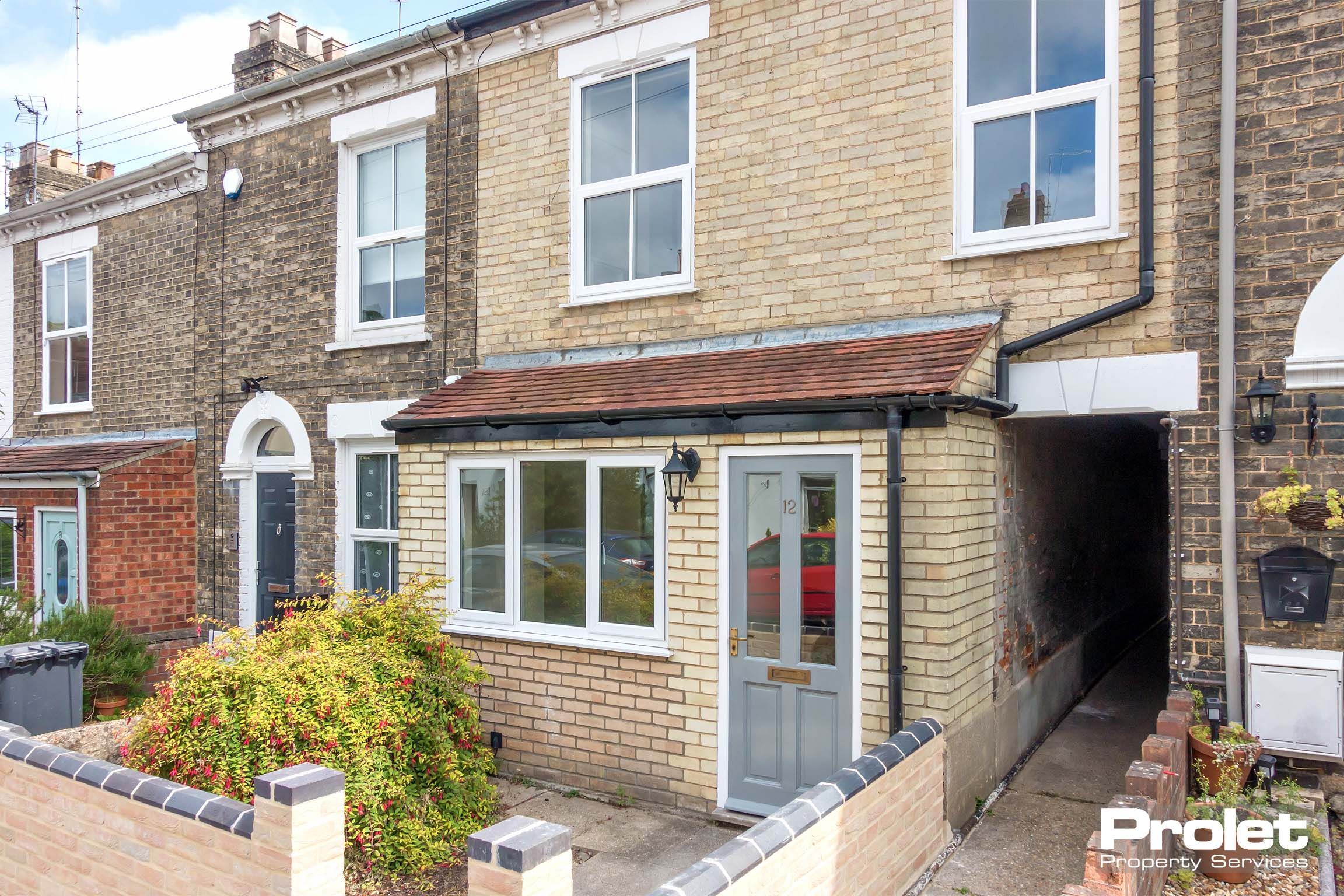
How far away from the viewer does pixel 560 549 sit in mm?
6824

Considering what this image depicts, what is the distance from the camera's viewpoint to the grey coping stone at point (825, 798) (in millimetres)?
3854

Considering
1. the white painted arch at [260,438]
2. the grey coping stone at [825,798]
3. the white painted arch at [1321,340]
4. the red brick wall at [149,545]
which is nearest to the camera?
the grey coping stone at [825,798]

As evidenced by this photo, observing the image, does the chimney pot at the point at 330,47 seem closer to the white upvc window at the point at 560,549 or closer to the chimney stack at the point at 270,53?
the chimney stack at the point at 270,53

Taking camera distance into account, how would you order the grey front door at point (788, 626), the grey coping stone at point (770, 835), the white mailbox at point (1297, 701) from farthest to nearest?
the grey front door at point (788, 626) < the white mailbox at point (1297, 701) < the grey coping stone at point (770, 835)

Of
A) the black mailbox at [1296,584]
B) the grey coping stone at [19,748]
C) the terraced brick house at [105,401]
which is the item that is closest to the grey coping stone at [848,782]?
the black mailbox at [1296,584]

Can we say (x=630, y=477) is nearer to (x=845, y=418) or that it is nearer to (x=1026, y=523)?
(x=845, y=418)

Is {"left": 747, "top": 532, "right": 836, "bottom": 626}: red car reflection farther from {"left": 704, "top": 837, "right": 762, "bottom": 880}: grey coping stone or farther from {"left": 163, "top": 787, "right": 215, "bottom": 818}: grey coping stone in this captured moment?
{"left": 163, "top": 787, "right": 215, "bottom": 818}: grey coping stone

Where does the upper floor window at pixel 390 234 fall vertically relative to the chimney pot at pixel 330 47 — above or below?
below

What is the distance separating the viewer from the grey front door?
554cm

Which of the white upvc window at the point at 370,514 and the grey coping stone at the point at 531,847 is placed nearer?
the grey coping stone at the point at 531,847

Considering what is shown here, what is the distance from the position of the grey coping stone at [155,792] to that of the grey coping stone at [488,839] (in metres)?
2.14

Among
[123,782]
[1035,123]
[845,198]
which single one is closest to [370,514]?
[123,782]

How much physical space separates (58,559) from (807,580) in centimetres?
1032

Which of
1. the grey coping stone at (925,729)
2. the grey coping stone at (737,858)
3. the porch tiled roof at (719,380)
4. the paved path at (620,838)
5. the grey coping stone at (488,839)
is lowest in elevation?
the paved path at (620,838)
